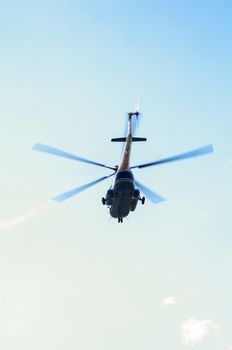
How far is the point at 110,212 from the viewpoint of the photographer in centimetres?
4316

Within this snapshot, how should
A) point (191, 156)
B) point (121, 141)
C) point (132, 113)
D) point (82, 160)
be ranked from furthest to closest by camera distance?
point (132, 113) < point (121, 141) < point (82, 160) < point (191, 156)

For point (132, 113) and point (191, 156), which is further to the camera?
Result: point (132, 113)

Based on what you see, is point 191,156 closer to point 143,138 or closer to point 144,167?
point 144,167

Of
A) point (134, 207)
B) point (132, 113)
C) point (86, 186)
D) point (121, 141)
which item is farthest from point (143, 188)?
point (132, 113)

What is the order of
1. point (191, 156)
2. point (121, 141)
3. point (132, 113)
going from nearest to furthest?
point (191, 156)
point (121, 141)
point (132, 113)

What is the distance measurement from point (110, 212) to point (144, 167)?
5549mm

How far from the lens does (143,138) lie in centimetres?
5041

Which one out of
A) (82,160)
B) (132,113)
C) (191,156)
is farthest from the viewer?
(132,113)

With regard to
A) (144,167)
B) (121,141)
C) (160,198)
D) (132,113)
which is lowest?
(160,198)

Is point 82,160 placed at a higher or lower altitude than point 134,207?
higher

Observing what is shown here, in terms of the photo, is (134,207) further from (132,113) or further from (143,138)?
(132,113)

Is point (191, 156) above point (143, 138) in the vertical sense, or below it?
below

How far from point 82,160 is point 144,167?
5921 mm

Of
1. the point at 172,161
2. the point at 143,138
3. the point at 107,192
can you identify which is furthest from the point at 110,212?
the point at 143,138
